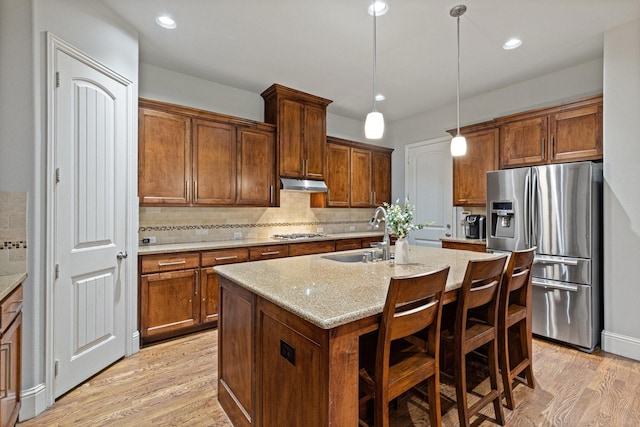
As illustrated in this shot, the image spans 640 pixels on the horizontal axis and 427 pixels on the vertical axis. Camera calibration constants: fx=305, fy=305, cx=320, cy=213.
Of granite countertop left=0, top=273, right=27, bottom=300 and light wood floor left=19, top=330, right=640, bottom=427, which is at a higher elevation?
granite countertop left=0, top=273, right=27, bottom=300

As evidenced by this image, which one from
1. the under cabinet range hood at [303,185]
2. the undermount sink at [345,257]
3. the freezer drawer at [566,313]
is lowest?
the freezer drawer at [566,313]

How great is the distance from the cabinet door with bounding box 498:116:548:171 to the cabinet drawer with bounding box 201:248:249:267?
3253 millimetres

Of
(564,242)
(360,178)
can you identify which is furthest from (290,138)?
(564,242)

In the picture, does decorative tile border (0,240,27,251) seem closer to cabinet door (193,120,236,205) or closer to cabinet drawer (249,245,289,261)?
cabinet door (193,120,236,205)

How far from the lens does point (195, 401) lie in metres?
2.08

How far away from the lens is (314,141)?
172 inches

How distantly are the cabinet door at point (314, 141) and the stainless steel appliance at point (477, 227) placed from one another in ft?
6.99

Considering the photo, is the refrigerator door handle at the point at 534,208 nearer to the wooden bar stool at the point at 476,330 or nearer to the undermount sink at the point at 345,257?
the wooden bar stool at the point at 476,330

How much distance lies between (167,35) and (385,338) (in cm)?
319

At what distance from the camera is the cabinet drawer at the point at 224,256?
3.23 meters

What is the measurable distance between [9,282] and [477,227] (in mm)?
4407

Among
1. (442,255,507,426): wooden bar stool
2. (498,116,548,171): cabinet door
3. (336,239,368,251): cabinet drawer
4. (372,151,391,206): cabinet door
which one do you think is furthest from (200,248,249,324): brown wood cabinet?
(498,116,548,171): cabinet door

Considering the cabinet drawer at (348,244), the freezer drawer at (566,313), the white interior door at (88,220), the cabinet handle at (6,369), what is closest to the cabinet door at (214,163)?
the white interior door at (88,220)

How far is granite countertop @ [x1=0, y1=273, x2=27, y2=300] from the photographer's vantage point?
1.47 metres
